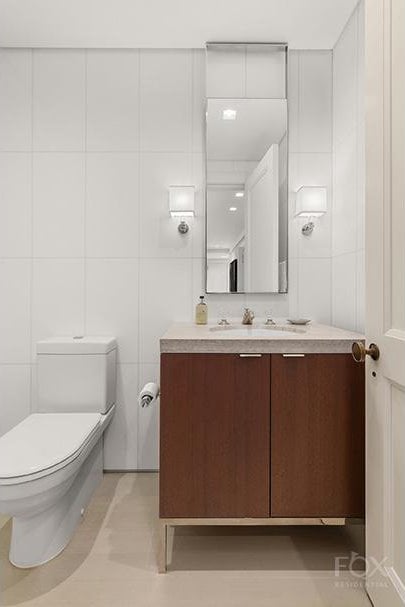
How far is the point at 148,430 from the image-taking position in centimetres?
244

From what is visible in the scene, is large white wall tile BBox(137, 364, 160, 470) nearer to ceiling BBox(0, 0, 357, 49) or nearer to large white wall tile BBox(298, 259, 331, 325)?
A: large white wall tile BBox(298, 259, 331, 325)

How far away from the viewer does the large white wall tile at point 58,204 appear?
2.40 metres

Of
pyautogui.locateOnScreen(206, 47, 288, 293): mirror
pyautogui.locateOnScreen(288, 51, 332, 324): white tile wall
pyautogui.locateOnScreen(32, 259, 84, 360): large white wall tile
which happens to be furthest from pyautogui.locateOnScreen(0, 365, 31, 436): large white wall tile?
pyautogui.locateOnScreen(288, 51, 332, 324): white tile wall

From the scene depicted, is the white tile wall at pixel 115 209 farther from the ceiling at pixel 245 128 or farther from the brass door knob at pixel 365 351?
the brass door knob at pixel 365 351

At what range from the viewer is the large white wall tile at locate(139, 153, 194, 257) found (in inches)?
95.0

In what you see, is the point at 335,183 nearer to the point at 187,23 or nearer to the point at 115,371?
the point at 187,23

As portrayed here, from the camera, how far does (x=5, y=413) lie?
243 cm

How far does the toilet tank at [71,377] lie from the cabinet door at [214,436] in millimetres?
732

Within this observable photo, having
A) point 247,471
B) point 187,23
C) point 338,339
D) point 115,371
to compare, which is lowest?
point 247,471

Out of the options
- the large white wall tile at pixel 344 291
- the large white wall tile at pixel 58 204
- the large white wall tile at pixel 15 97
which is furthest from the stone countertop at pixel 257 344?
the large white wall tile at pixel 15 97

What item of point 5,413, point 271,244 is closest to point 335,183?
point 271,244

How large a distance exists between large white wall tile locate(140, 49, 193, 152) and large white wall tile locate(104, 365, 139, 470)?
1312mm

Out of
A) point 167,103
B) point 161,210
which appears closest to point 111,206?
point 161,210

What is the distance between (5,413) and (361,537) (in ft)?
6.48
